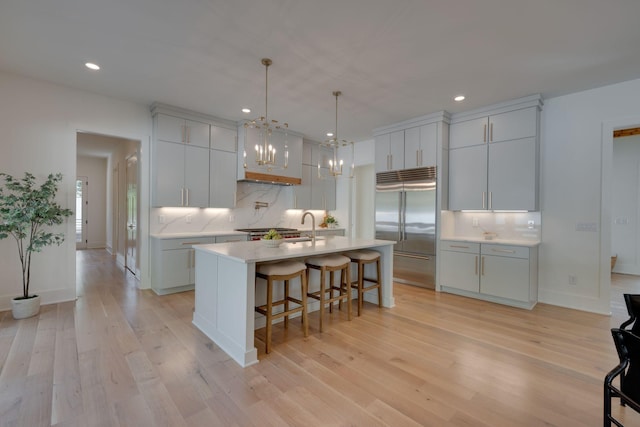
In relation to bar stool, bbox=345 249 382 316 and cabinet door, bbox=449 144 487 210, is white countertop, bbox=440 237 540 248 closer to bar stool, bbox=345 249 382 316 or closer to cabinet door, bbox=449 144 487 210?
cabinet door, bbox=449 144 487 210

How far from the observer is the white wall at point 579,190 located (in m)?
3.63

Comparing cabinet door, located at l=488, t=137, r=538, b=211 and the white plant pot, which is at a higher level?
cabinet door, located at l=488, t=137, r=538, b=211

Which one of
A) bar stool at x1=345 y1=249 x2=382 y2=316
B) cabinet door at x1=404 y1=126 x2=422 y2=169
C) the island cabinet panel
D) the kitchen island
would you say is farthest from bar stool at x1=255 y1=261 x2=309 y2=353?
the island cabinet panel

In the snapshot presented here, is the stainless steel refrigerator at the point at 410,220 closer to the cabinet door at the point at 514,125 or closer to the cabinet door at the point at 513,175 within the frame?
the cabinet door at the point at 513,175

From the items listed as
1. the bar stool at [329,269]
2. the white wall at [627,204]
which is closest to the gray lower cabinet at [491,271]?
the bar stool at [329,269]

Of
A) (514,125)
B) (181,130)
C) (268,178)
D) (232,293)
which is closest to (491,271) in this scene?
(514,125)

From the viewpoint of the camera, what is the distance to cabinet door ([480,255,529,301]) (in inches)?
151

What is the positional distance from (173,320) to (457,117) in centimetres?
493

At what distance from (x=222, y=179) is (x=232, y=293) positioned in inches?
116

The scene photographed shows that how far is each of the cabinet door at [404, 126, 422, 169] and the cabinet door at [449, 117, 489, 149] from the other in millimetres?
514

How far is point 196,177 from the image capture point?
15.7 feet

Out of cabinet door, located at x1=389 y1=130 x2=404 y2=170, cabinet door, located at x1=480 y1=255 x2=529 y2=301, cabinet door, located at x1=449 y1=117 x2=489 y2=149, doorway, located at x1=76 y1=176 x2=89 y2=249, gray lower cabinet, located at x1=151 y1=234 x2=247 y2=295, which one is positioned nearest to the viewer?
cabinet door, located at x1=480 y1=255 x2=529 y2=301

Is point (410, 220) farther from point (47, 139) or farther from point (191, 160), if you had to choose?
point (47, 139)

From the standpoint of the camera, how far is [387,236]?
17.2ft
